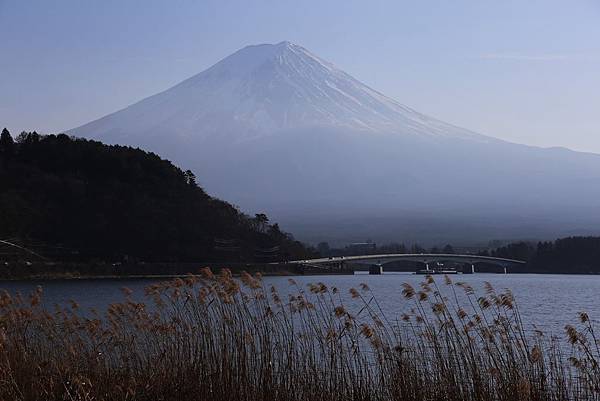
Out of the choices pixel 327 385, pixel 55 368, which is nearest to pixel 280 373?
pixel 327 385

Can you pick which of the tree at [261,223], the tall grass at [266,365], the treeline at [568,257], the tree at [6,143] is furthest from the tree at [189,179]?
the tall grass at [266,365]

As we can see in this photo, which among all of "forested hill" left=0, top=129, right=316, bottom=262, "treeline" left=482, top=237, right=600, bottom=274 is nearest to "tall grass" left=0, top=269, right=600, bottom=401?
"forested hill" left=0, top=129, right=316, bottom=262

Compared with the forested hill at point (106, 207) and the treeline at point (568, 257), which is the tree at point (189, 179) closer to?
the forested hill at point (106, 207)

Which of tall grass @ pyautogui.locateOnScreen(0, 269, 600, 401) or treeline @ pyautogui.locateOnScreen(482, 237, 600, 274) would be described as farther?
treeline @ pyautogui.locateOnScreen(482, 237, 600, 274)

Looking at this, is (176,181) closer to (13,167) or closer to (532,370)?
(13,167)

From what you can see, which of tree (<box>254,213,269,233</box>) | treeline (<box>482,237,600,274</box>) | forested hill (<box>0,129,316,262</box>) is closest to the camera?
forested hill (<box>0,129,316,262</box>)

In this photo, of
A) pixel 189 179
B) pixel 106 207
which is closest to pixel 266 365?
pixel 106 207

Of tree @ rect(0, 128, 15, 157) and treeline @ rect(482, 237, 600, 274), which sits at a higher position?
tree @ rect(0, 128, 15, 157)

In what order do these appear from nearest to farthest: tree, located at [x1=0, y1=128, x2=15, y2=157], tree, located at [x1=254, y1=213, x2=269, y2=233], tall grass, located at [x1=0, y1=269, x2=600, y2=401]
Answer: tall grass, located at [x1=0, y1=269, x2=600, y2=401], tree, located at [x1=0, y1=128, x2=15, y2=157], tree, located at [x1=254, y1=213, x2=269, y2=233]

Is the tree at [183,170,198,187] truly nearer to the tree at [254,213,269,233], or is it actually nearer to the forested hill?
the forested hill

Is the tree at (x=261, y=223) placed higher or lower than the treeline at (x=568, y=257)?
higher
